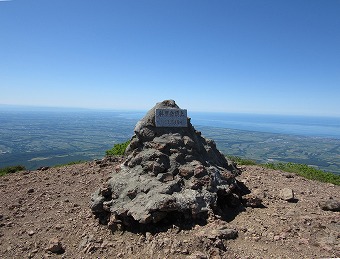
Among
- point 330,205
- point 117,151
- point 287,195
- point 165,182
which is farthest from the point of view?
point 117,151

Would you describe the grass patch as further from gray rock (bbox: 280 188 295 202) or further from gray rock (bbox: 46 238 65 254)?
gray rock (bbox: 46 238 65 254)

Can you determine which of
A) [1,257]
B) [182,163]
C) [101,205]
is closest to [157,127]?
[182,163]

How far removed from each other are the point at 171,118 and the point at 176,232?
14.6ft

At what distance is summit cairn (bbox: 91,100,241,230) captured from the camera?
7590mm

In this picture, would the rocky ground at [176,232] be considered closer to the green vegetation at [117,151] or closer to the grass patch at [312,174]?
the grass patch at [312,174]

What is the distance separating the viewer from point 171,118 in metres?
10.3

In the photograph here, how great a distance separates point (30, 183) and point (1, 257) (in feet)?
19.5

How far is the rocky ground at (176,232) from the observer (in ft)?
21.2

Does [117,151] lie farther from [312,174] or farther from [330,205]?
[330,205]

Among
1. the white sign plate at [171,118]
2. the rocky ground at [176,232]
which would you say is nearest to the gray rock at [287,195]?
the rocky ground at [176,232]

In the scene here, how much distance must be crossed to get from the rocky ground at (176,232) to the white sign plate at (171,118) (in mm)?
3659

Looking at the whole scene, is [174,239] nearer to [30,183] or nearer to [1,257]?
[1,257]

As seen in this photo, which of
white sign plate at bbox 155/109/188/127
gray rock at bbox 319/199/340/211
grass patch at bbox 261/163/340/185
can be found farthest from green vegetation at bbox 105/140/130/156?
gray rock at bbox 319/199/340/211

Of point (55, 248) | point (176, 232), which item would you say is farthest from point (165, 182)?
point (55, 248)
